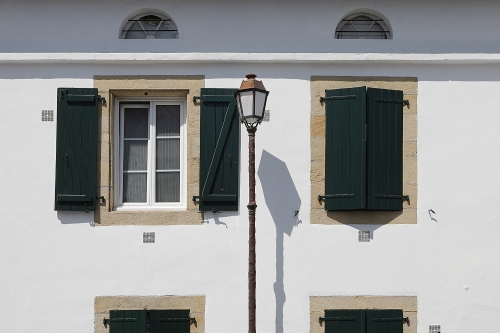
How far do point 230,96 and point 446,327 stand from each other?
357 centimetres

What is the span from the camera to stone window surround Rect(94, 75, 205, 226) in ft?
27.5

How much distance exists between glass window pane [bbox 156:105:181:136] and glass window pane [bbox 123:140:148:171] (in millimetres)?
258

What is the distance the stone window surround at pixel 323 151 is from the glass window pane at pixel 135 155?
196 centimetres

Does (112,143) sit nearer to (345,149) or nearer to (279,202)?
(279,202)

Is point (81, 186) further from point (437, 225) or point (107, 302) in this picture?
point (437, 225)

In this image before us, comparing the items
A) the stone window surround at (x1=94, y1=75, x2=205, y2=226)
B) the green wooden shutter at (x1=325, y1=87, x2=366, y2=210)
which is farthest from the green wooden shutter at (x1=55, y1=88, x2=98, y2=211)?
the green wooden shutter at (x1=325, y1=87, x2=366, y2=210)

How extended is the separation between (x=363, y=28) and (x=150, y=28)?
2524 mm

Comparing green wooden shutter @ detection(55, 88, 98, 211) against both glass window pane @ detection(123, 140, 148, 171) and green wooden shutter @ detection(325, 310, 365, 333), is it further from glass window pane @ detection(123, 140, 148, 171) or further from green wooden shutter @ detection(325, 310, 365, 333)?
green wooden shutter @ detection(325, 310, 365, 333)

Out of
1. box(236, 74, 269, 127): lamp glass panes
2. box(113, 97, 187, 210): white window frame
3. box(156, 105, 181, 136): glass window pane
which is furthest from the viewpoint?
box(156, 105, 181, 136): glass window pane

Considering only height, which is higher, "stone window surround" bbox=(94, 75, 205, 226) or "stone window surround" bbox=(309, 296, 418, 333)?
"stone window surround" bbox=(94, 75, 205, 226)

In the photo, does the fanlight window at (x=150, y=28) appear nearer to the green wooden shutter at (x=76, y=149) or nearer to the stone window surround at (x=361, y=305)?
the green wooden shutter at (x=76, y=149)

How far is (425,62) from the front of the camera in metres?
8.49

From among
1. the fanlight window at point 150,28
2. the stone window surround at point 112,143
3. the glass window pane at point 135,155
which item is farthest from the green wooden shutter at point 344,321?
the fanlight window at point 150,28

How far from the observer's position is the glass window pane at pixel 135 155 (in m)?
8.67
